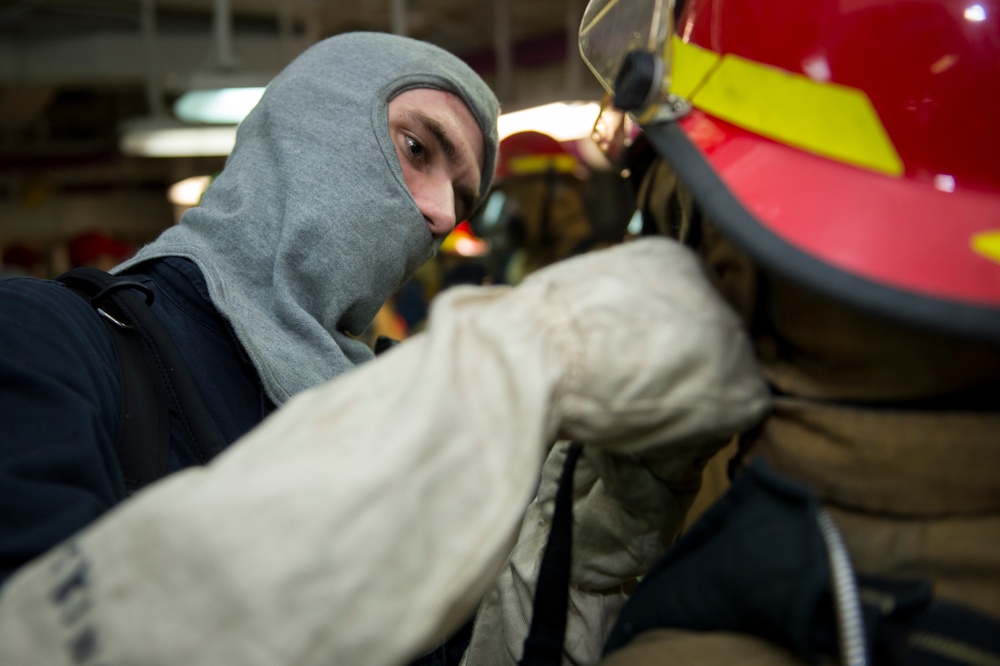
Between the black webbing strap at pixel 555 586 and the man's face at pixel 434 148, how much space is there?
2.36 feet

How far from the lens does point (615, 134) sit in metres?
1.07

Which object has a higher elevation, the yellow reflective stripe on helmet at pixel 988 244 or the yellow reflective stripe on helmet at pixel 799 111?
the yellow reflective stripe on helmet at pixel 799 111

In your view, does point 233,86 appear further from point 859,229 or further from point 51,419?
point 859,229

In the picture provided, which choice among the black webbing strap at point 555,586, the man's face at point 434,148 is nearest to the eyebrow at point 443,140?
the man's face at point 434,148

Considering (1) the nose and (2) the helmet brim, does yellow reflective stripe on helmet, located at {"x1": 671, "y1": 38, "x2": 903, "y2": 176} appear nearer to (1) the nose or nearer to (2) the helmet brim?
(2) the helmet brim

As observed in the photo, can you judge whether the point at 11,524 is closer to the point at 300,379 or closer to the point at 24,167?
the point at 300,379

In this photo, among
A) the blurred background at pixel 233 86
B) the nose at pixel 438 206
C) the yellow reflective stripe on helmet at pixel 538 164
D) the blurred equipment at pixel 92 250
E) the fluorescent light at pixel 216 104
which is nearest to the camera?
the nose at pixel 438 206

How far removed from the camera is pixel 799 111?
2.21 feet

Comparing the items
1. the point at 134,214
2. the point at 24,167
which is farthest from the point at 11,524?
the point at 134,214

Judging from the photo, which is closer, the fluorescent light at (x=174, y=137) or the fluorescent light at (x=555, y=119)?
the fluorescent light at (x=555, y=119)

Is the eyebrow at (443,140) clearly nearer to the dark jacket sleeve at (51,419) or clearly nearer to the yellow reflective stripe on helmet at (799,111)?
the dark jacket sleeve at (51,419)

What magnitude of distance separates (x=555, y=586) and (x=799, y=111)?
0.53 m

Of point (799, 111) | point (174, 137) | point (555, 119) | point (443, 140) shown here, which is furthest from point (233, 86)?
point (799, 111)

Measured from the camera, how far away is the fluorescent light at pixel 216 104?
383 cm
